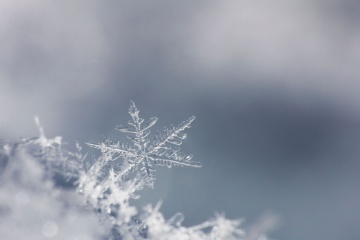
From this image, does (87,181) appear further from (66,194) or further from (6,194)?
(6,194)

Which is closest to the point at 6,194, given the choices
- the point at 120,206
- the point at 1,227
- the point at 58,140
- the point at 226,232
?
the point at 1,227

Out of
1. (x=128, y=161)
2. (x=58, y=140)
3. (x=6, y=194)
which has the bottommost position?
(x=6, y=194)

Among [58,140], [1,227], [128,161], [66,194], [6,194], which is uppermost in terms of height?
[128,161]

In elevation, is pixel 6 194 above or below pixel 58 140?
below

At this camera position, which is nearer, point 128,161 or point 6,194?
point 6,194

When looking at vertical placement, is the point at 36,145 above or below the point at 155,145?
below

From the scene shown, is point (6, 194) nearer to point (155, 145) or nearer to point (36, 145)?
point (36, 145)

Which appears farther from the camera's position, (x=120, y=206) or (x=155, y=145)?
(x=155, y=145)

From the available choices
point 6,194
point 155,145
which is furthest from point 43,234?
point 155,145
